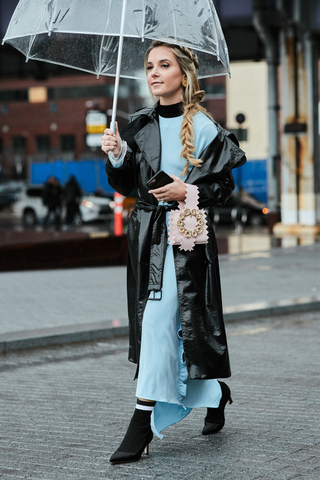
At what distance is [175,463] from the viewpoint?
11.8 feet

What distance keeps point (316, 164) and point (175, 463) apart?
21186mm

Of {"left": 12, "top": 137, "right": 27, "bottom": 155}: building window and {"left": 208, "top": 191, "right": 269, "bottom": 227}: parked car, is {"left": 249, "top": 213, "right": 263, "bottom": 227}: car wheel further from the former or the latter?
{"left": 12, "top": 137, "right": 27, "bottom": 155}: building window

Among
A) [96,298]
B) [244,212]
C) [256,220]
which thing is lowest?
[256,220]

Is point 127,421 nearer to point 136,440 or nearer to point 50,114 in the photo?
point 136,440

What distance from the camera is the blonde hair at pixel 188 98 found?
362cm

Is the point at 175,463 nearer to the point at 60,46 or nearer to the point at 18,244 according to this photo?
the point at 60,46

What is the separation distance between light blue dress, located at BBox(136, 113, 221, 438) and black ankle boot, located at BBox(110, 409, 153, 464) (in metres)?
0.06

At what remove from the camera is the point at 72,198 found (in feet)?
94.5

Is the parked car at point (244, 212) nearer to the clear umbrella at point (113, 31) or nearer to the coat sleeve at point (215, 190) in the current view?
the clear umbrella at point (113, 31)

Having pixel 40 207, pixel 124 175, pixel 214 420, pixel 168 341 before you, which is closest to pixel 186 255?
pixel 168 341

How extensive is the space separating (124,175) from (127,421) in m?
1.52

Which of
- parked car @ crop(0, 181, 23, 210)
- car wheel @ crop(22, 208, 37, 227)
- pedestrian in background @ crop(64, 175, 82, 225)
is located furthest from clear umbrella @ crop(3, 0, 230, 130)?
parked car @ crop(0, 181, 23, 210)

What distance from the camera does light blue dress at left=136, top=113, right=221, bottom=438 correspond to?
3562 millimetres

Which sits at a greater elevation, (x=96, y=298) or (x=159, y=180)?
(x=159, y=180)
